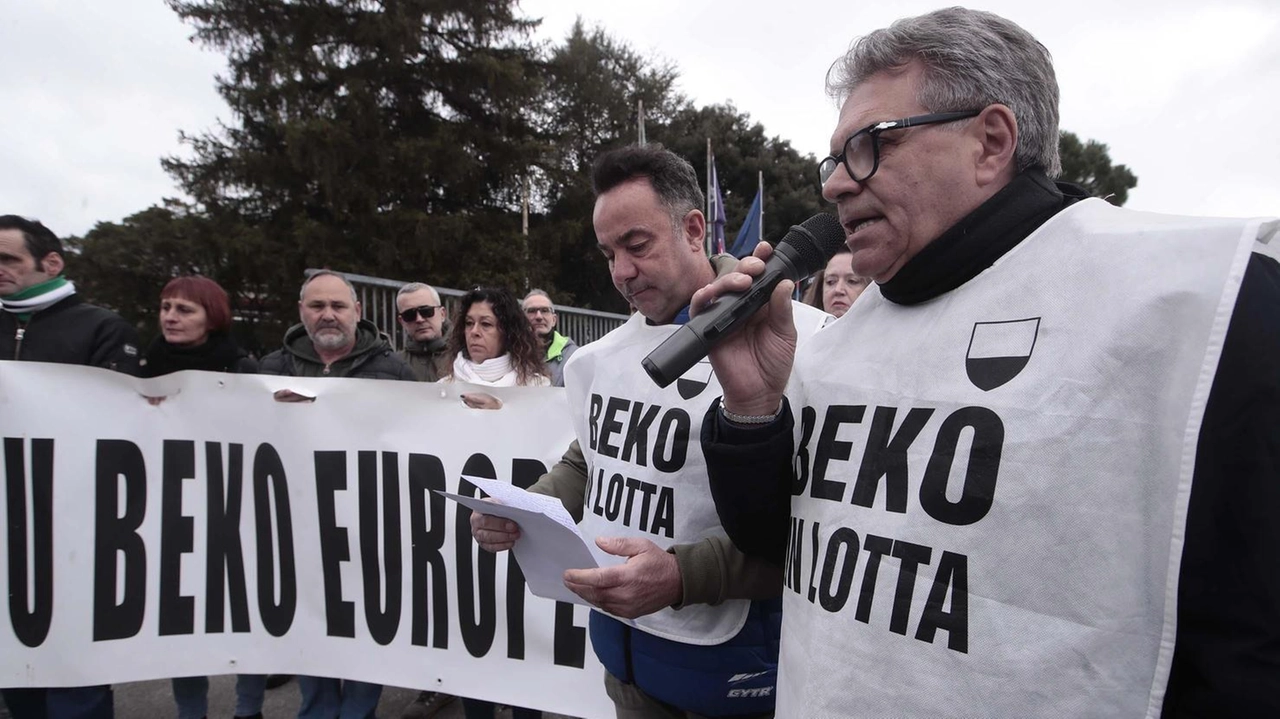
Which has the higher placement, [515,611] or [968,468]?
[968,468]

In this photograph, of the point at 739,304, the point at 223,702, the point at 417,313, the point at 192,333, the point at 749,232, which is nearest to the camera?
the point at 739,304

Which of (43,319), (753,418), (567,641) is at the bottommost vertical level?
(567,641)

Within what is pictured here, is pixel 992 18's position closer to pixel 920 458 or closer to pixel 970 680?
pixel 920 458

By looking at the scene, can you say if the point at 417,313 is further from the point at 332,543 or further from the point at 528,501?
the point at 528,501

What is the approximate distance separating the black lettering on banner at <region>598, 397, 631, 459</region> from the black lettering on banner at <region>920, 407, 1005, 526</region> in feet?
3.02

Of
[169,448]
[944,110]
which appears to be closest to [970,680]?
[944,110]

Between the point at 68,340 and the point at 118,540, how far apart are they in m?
0.91

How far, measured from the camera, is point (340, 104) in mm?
17125

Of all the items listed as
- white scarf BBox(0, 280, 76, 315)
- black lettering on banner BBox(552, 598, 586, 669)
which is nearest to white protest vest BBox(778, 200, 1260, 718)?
black lettering on banner BBox(552, 598, 586, 669)

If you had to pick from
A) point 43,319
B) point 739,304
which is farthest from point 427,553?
point 739,304

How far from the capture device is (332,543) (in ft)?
9.87

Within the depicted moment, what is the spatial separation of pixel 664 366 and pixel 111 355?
10.3 feet

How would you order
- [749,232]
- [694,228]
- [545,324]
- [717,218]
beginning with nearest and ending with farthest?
[694,228] < [545,324] < [749,232] < [717,218]

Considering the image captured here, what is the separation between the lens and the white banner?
2.92 m
